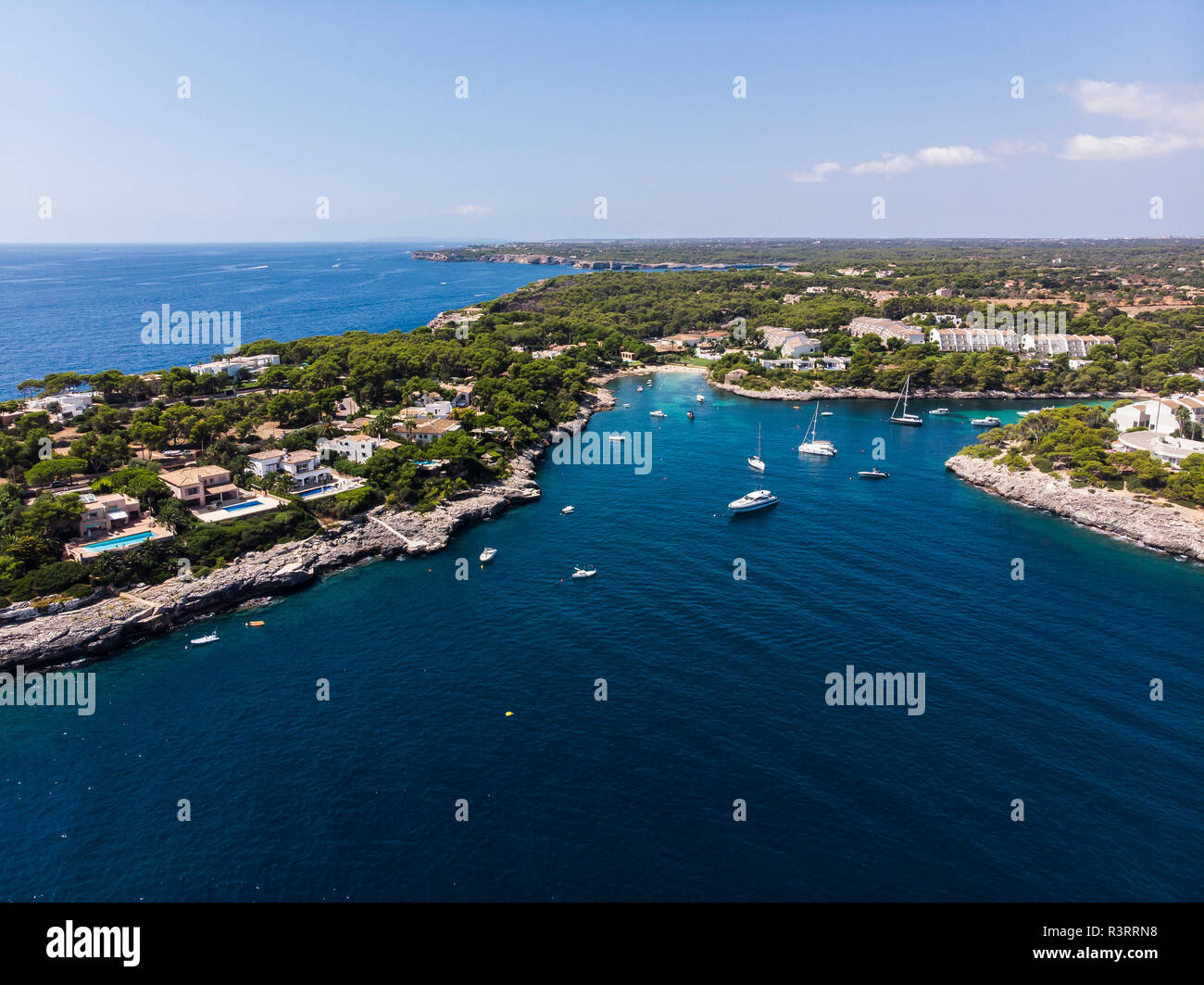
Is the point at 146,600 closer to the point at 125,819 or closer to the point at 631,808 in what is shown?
the point at 125,819

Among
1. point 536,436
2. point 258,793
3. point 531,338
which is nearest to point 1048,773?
point 258,793

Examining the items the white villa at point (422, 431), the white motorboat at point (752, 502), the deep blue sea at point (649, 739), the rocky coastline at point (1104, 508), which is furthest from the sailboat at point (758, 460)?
the white villa at point (422, 431)

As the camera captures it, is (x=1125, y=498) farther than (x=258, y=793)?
Yes

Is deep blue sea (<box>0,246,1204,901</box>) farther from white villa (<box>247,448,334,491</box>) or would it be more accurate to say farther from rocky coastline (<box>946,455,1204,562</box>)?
white villa (<box>247,448,334,491</box>)

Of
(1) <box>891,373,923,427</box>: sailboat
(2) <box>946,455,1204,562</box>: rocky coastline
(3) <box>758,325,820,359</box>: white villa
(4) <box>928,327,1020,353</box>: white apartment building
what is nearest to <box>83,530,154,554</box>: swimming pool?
(2) <box>946,455,1204,562</box>: rocky coastline

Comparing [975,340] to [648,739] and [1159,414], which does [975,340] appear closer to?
[1159,414]

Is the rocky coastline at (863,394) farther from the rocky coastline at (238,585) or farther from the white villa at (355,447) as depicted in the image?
the white villa at (355,447)

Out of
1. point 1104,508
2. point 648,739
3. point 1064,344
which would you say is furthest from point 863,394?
point 648,739
